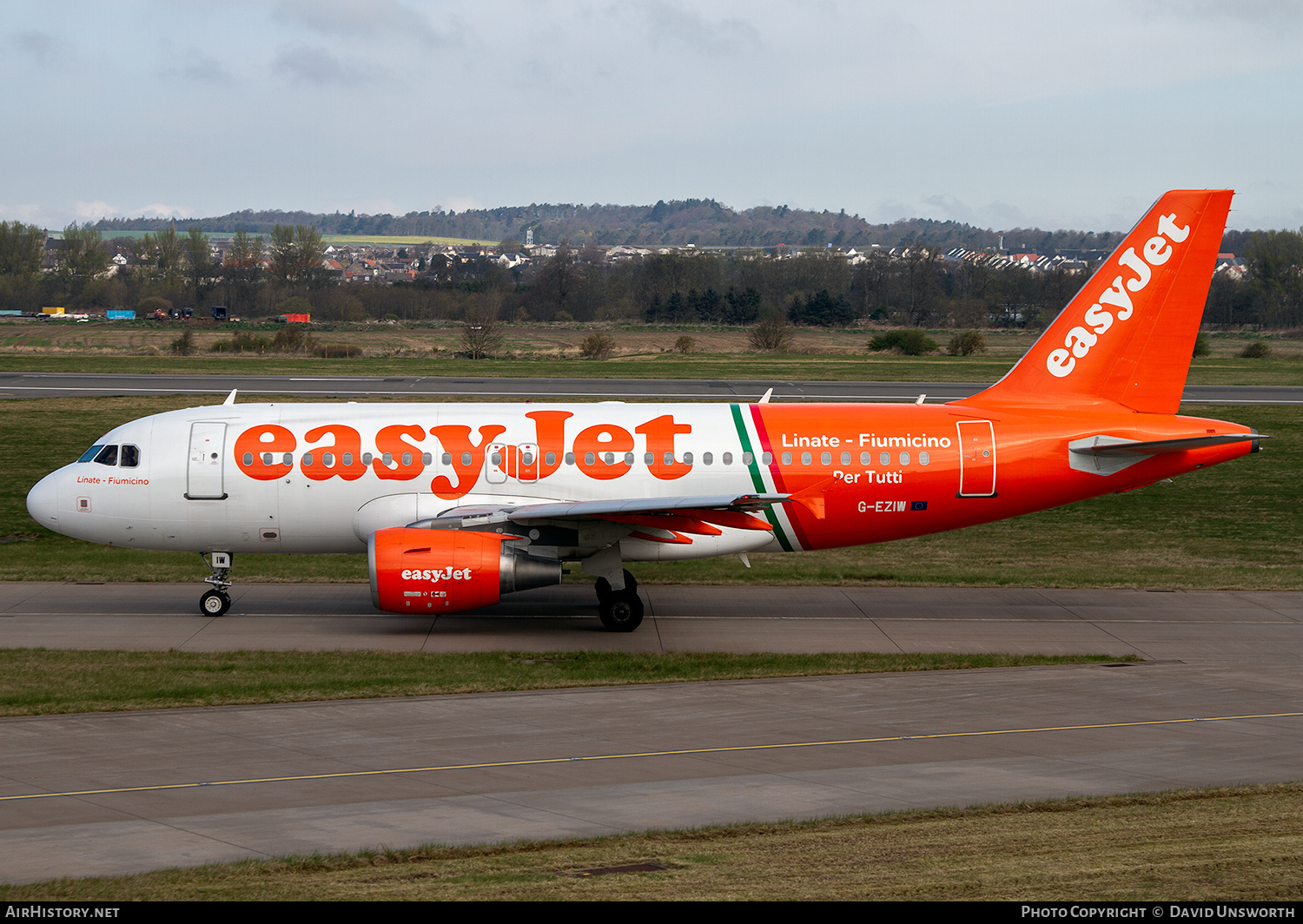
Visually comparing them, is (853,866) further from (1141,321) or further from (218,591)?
(1141,321)

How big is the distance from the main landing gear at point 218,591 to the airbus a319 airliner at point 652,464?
45 mm

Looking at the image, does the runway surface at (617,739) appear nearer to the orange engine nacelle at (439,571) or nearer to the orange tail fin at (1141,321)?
the orange engine nacelle at (439,571)

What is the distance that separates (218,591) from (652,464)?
9.09 meters

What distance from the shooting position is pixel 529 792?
13719 millimetres

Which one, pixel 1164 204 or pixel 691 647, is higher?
pixel 1164 204

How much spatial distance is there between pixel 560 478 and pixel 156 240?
17583cm

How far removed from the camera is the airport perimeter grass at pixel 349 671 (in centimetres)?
1772

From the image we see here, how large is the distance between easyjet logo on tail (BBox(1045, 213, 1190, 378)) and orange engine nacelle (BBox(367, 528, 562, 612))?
12054mm

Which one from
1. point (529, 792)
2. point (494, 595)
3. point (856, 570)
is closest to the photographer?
point (529, 792)

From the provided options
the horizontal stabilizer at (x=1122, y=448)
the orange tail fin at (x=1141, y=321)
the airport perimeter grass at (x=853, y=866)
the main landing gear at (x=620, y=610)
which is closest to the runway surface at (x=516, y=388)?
the orange tail fin at (x=1141, y=321)

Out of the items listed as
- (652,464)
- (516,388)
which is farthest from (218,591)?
(516,388)

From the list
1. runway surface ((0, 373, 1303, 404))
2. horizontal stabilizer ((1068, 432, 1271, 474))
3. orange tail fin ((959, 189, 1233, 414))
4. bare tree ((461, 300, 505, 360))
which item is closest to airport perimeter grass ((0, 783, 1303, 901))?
horizontal stabilizer ((1068, 432, 1271, 474))
